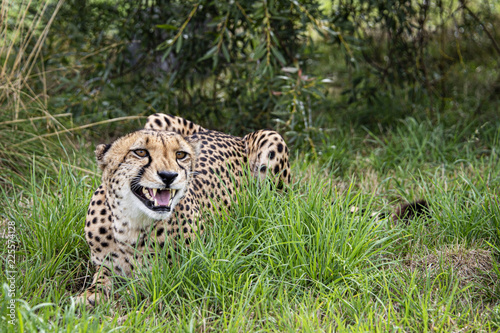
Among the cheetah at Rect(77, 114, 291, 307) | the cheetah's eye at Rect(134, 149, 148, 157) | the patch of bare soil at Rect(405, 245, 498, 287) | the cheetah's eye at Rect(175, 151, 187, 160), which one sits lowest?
the patch of bare soil at Rect(405, 245, 498, 287)

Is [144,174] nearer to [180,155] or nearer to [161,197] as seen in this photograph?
[161,197]

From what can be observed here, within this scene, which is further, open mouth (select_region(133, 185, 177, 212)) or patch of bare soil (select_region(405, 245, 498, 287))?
patch of bare soil (select_region(405, 245, 498, 287))

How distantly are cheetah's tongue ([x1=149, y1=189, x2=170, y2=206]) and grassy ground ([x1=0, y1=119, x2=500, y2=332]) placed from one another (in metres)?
0.27

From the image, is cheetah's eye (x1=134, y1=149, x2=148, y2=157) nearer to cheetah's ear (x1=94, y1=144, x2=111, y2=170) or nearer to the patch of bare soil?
cheetah's ear (x1=94, y1=144, x2=111, y2=170)

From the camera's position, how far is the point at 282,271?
2510 mm

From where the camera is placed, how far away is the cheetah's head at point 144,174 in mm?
2188

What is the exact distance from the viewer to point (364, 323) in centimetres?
220

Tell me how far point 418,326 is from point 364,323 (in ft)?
0.77

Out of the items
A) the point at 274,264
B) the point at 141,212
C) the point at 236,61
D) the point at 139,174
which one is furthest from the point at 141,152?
the point at 236,61

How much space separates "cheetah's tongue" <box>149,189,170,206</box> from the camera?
2.23 m

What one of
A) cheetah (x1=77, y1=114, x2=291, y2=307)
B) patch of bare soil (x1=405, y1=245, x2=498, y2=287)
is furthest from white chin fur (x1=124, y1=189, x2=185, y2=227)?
patch of bare soil (x1=405, y1=245, x2=498, y2=287)

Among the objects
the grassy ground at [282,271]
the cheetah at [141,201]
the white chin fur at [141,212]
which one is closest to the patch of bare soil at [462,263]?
the grassy ground at [282,271]

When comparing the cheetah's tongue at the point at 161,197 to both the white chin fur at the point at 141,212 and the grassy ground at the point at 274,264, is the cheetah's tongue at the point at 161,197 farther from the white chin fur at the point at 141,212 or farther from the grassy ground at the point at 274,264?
the grassy ground at the point at 274,264

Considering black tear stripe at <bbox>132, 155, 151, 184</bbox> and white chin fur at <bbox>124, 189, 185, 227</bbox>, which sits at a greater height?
black tear stripe at <bbox>132, 155, 151, 184</bbox>
